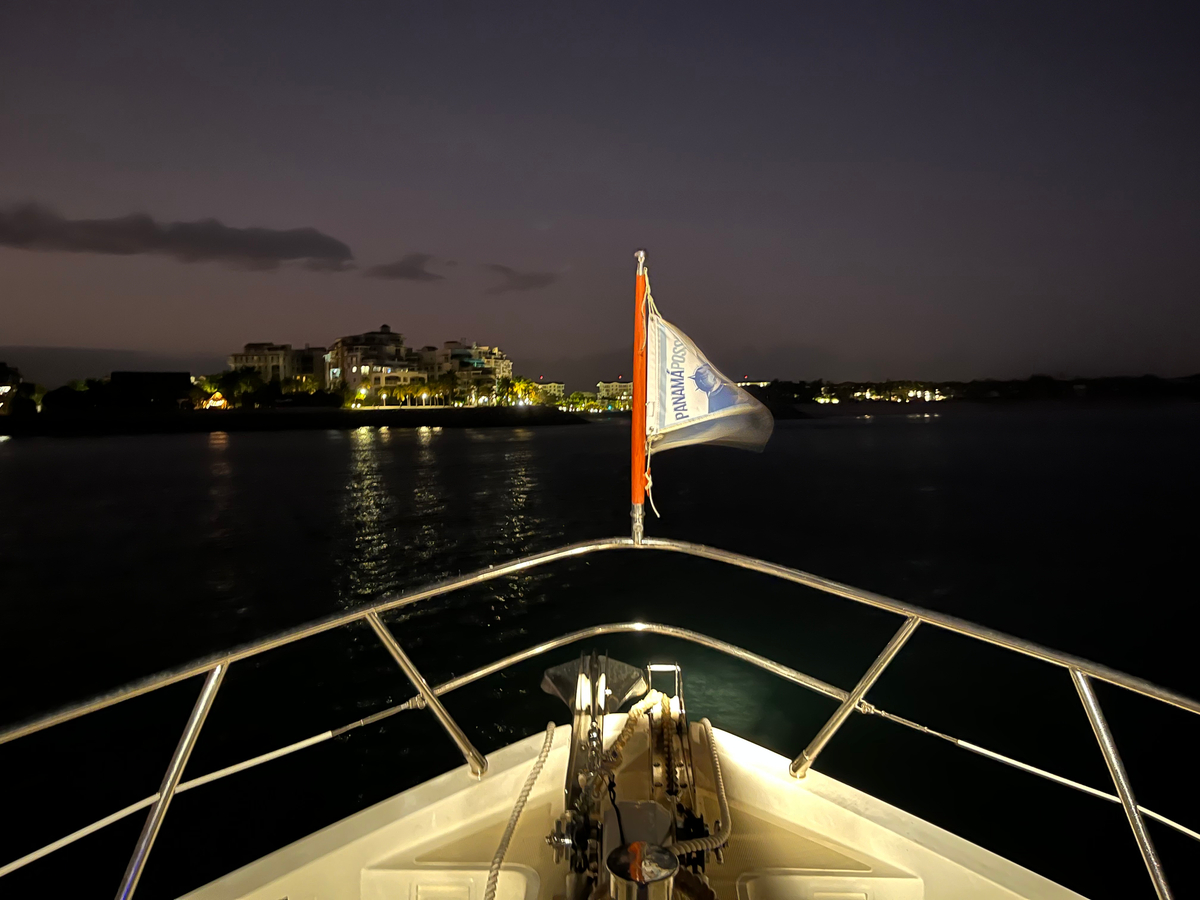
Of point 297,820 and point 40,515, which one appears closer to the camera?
point 297,820

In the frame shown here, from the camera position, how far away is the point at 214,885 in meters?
1.85

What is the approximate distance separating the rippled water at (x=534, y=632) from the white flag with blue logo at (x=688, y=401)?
5536 millimetres

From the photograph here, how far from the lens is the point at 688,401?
292 cm

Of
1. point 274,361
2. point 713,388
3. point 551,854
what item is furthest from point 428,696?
point 274,361

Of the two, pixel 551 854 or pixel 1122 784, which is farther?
pixel 551 854

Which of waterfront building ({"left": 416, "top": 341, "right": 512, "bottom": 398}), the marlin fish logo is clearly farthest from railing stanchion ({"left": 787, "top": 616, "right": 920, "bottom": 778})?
waterfront building ({"left": 416, "top": 341, "right": 512, "bottom": 398})

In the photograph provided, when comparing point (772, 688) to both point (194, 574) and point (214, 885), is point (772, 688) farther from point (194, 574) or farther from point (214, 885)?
point (194, 574)

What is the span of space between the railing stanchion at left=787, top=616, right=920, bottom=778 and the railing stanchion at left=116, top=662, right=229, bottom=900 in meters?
1.70

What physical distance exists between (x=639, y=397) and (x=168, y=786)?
1.93m


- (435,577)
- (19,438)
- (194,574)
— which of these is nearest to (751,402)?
(435,577)

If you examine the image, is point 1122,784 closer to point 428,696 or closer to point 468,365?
point 428,696

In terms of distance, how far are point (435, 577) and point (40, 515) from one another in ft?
65.9

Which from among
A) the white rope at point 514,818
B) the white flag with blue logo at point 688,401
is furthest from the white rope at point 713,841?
the white flag with blue logo at point 688,401

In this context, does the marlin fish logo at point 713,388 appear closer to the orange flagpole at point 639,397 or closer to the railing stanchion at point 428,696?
the orange flagpole at point 639,397
